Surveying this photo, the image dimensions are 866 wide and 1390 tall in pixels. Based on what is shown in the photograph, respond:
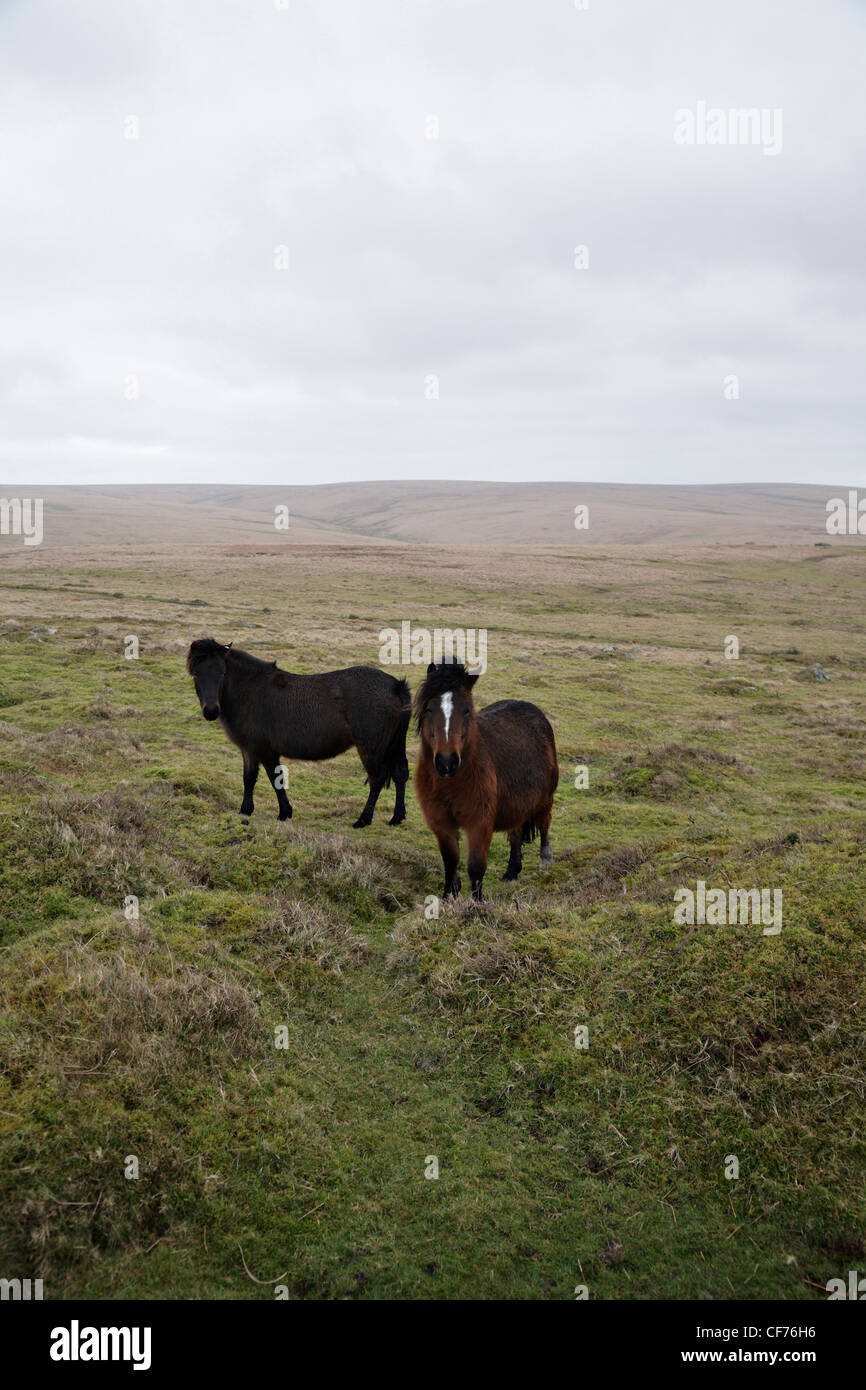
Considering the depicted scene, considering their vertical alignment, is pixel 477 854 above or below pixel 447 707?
below

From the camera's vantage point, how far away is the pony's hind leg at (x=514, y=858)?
9906mm

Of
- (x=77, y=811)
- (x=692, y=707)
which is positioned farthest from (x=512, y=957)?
(x=692, y=707)

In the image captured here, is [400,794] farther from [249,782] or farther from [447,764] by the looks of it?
[447,764]

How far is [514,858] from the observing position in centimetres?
998

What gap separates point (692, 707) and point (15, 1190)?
21177 mm

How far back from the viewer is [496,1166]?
4977mm

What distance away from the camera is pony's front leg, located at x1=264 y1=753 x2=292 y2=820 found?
11727 millimetres

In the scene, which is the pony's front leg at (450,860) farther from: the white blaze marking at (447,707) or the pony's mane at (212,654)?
the pony's mane at (212,654)

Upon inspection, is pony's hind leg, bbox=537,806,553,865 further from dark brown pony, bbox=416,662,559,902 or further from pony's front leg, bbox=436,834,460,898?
pony's front leg, bbox=436,834,460,898

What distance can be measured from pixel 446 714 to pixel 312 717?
184 inches

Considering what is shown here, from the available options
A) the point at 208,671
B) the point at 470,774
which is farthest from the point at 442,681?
the point at 208,671

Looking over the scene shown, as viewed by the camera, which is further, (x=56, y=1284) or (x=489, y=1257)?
(x=489, y=1257)
